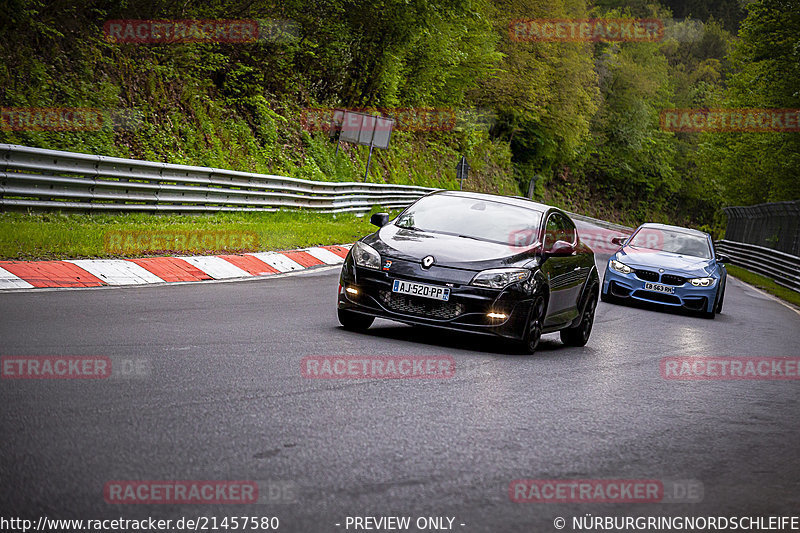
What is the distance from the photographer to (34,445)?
4.52 metres

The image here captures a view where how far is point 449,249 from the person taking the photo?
9398mm

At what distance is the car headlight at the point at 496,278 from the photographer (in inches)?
356

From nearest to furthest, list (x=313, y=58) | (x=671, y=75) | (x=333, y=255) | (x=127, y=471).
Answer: (x=127, y=471) < (x=333, y=255) < (x=313, y=58) < (x=671, y=75)

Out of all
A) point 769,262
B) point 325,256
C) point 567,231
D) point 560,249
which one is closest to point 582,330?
point 567,231

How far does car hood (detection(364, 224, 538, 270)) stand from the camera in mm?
9203

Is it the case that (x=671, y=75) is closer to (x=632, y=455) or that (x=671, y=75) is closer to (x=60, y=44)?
(x=60, y=44)

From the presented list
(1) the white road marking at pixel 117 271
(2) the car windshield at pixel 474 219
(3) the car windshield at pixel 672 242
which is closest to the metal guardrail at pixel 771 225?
(3) the car windshield at pixel 672 242

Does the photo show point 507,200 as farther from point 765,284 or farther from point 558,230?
point 765,284

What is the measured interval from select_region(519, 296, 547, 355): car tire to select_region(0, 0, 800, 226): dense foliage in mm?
11794

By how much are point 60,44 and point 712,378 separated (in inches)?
644

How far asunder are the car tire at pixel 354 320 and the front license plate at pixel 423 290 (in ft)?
2.36

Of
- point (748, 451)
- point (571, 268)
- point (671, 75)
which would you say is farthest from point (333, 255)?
point (671, 75)

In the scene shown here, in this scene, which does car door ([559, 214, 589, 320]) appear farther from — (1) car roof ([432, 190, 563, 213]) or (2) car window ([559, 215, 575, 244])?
(1) car roof ([432, 190, 563, 213])

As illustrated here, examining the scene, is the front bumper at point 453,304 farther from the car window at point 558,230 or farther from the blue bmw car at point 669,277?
the blue bmw car at point 669,277
